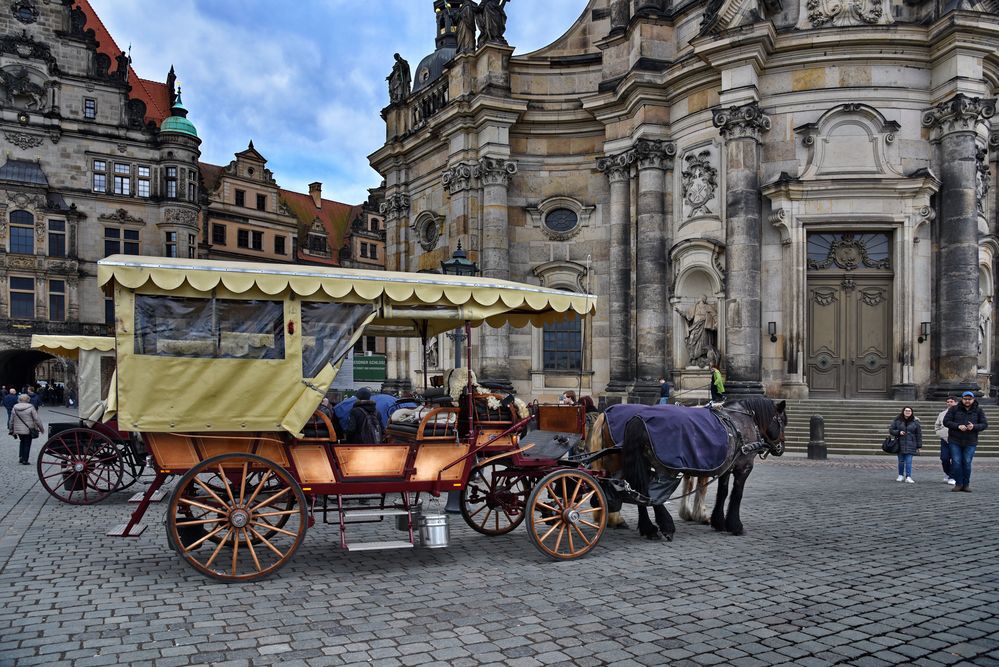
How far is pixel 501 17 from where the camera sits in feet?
81.3

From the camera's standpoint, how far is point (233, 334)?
6.77 m

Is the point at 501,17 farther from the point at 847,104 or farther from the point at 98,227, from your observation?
the point at 98,227

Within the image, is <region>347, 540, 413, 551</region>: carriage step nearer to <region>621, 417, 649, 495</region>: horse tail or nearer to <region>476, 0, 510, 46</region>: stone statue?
<region>621, 417, 649, 495</region>: horse tail

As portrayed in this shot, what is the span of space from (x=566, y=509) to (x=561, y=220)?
17889 mm

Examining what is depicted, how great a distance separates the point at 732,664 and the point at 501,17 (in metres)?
23.7

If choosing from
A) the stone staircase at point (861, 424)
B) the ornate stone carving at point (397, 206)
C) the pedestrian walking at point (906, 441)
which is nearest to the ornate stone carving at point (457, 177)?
the ornate stone carving at point (397, 206)

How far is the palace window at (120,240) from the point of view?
47.8m

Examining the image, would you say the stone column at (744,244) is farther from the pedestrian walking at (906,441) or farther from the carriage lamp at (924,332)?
the pedestrian walking at (906,441)

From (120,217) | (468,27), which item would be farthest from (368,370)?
(120,217)

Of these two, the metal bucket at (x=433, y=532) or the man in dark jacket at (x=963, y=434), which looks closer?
the metal bucket at (x=433, y=532)

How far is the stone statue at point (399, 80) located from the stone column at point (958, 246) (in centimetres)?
1924

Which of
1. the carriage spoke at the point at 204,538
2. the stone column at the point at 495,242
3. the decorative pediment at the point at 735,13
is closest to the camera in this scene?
the carriage spoke at the point at 204,538

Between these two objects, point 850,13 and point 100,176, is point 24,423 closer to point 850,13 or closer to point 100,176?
A: point 850,13

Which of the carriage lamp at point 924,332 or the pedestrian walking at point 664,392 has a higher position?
the carriage lamp at point 924,332
